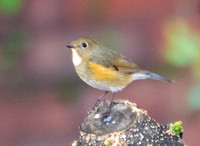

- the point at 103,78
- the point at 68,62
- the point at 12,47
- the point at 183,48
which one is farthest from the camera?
the point at 68,62

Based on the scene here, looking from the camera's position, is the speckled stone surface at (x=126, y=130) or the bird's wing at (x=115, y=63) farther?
the bird's wing at (x=115, y=63)

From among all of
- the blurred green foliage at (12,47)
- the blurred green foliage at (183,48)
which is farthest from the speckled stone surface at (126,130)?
the blurred green foliage at (12,47)

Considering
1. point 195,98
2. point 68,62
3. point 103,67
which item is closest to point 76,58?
point 103,67

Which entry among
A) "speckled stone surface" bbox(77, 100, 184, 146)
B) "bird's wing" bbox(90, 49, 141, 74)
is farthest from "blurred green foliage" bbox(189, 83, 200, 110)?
"speckled stone surface" bbox(77, 100, 184, 146)

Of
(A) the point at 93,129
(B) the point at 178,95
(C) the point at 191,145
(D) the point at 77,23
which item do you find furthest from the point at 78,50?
(C) the point at 191,145

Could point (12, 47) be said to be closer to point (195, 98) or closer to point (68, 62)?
point (68, 62)

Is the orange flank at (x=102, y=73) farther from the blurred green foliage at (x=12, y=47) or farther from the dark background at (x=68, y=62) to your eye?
the blurred green foliage at (x=12, y=47)
